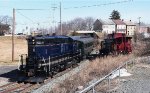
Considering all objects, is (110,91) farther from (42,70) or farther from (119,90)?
(42,70)

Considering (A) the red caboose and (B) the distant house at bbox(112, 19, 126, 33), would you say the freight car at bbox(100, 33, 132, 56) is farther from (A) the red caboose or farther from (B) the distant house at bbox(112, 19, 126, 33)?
(B) the distant house at bbox(112, 19, 126, 33)

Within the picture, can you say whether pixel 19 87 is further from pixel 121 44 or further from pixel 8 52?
pixel 8 52

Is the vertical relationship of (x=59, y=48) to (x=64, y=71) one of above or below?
above

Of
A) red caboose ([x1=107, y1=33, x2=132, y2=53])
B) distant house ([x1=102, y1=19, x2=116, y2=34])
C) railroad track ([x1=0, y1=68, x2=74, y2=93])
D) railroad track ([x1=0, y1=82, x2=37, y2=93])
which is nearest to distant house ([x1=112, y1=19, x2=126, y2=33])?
distant house ([x1=102, y1=19, x2=116, y2=34])

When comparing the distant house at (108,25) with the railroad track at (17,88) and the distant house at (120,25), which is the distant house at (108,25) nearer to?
the distant house at (120,25)

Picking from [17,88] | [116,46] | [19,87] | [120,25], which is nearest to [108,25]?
[120,25]

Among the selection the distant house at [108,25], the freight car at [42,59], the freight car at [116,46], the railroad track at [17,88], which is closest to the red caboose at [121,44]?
the freight car at [116,46]

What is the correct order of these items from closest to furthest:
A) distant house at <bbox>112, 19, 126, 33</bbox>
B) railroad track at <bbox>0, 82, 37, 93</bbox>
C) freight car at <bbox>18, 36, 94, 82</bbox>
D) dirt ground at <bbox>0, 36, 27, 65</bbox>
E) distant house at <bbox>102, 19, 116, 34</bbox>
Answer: railroad track at <bbox>0, 82, 37, 93</bbox> < freight car at <bbox>18, 36, 94, 82</bbox> < dirt ground at <bbox>0, 36, 27, 65</bbox> < distant house at <bbox>112, 19, 126, 33</bbox> < distant house at <bbox>102, 19, 116, 34</bbox>

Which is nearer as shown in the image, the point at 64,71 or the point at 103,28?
the point at 64,71

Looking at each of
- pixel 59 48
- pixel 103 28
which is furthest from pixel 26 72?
pixel 103 28

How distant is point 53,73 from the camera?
87.9ft

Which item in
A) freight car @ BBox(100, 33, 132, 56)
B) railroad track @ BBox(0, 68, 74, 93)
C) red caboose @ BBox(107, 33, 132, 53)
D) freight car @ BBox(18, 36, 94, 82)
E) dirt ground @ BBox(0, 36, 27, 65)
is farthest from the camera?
dirt ground @ BBox(0, 36, 27, 65)

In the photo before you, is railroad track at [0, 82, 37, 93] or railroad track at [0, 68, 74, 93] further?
railroad track at [0, 68, 74, 93]

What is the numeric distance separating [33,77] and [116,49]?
64.2ft
